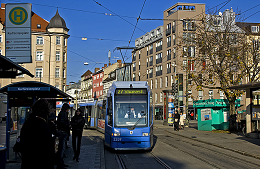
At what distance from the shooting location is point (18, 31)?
12.4m

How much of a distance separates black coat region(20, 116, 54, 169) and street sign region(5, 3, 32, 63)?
8273 mm

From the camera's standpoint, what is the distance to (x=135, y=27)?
88.7ft

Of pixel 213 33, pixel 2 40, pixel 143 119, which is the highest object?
pixel 2 40

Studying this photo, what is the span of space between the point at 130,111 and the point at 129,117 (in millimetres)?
268

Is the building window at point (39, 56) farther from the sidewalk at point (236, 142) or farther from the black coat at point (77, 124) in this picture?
the black coat at point (77, 124)

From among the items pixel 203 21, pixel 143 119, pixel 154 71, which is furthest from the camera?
pixel 154 71

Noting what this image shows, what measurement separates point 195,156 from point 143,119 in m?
2.70

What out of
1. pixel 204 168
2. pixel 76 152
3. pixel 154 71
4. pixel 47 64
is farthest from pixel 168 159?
pixel 154 71

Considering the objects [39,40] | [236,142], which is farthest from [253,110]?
[39,40]

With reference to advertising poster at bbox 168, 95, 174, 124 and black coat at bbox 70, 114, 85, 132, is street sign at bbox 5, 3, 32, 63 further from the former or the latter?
advertising poster at bbox 168, 95, 174, 124

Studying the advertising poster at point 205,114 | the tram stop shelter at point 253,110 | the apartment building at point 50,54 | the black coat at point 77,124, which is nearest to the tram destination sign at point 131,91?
the black coat at point 77,124

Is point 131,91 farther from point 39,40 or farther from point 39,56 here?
point 39,40

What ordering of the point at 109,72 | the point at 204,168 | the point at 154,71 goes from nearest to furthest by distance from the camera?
the point at 204,168
the point at 154,71
the point at 109,72

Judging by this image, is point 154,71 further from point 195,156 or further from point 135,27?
point 195,156
